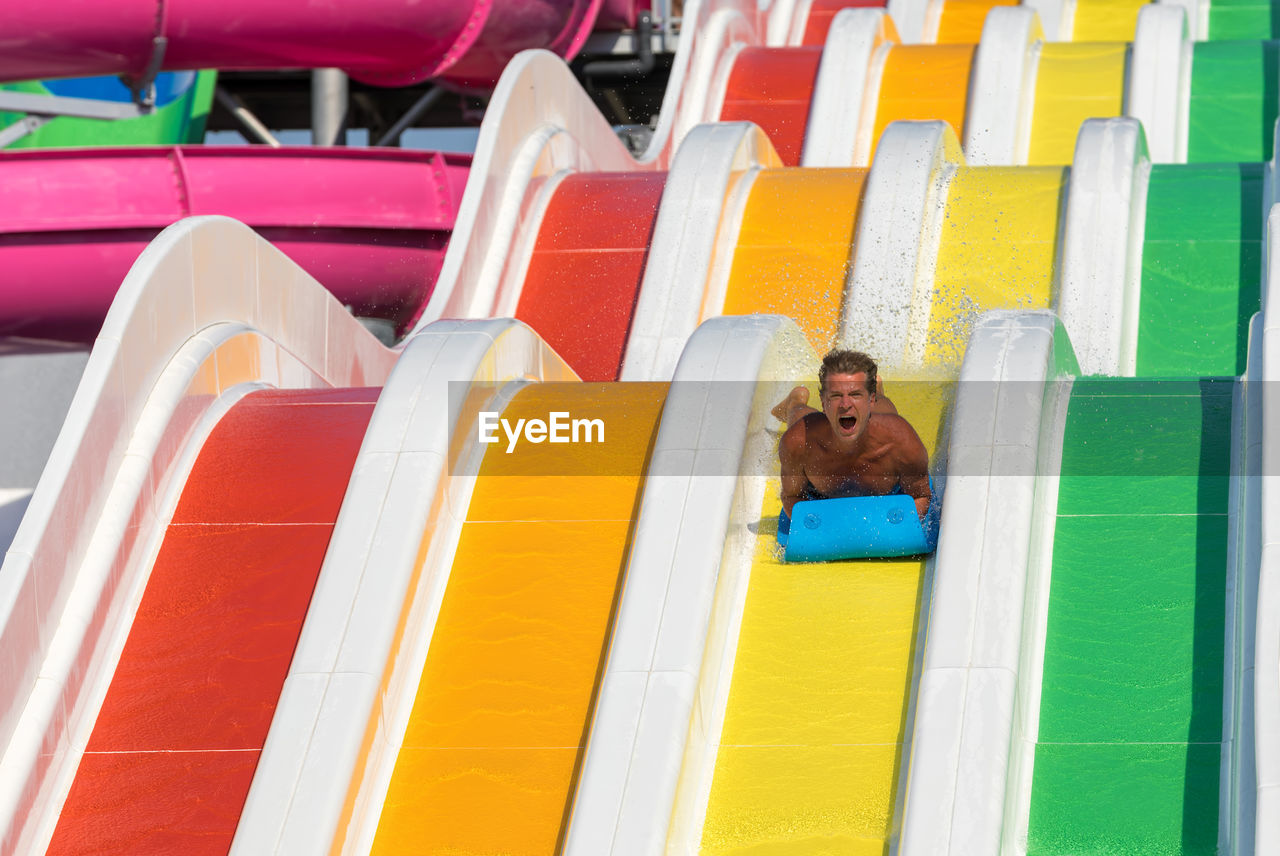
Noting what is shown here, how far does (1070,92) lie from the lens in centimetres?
1410

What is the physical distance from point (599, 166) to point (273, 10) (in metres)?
2.49

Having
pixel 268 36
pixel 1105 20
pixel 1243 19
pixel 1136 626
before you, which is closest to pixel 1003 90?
pixel 1105 20

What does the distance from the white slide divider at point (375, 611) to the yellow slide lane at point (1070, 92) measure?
7.29m

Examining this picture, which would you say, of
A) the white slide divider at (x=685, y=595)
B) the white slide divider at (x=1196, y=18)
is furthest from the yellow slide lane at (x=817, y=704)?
the white slide divider at (x=1196, y=18)

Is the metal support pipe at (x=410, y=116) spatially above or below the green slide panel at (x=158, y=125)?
above

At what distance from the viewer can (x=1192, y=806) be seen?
5387mm

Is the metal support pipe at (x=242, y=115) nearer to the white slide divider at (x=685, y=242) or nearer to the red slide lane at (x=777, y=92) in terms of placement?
the red slide lane at (x=777, y=92)

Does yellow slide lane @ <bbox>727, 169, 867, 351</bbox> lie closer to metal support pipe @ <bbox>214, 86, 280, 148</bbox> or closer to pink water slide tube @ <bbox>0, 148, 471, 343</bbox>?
pink water slide tube @ <bbox>0, 148, 471, 343</bbox>

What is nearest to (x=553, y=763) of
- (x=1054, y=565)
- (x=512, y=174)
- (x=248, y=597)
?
(x=248, y=597)

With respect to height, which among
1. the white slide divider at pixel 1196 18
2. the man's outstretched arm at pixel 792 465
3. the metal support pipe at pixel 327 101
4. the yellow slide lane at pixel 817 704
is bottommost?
the yellow slide lane at pixel 817 704

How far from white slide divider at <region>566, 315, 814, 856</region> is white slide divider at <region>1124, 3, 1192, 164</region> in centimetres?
743

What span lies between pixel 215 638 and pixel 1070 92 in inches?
377

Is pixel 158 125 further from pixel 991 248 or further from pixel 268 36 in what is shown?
pixel 991 248

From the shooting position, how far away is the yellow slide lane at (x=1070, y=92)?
537 inches
